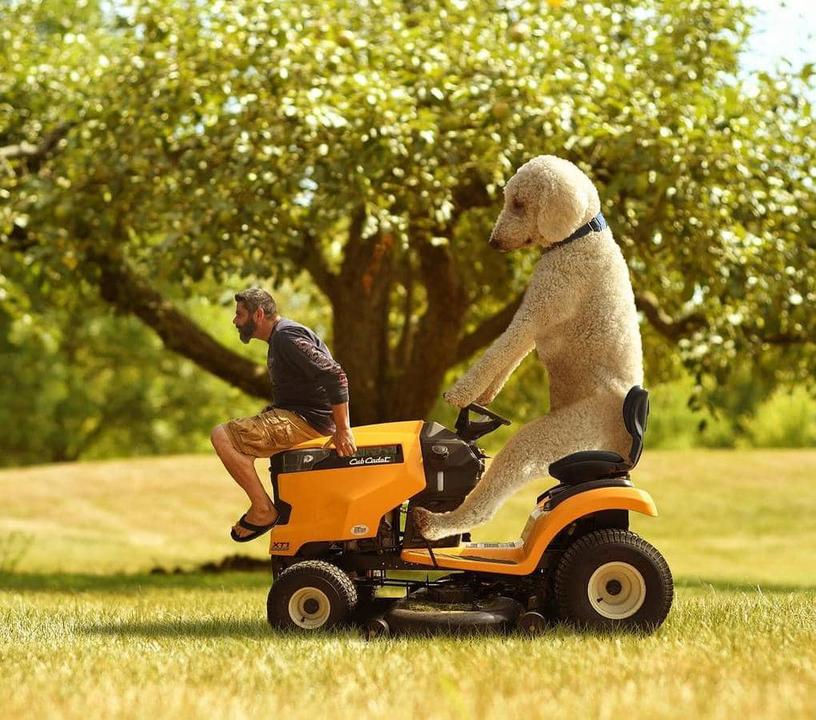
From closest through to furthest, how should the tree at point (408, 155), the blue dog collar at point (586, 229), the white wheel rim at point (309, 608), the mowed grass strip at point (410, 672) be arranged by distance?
the mowed grass strip at point (410, 672), the white wheel rim at point (309, 608), the blue dog collar at point (586, 229), the tree at point (408, 155)

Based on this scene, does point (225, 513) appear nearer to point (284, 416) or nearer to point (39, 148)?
point (39, 148)

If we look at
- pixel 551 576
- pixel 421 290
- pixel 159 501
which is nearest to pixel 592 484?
pixel 551 576

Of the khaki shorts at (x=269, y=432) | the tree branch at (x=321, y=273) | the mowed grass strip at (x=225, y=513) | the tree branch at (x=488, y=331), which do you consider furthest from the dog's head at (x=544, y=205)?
the mowed grass strip at (x=225, y=513)

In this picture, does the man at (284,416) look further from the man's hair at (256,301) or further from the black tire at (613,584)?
the black tire at (613,584)

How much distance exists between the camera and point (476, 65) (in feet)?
38.5

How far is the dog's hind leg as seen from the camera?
21.3 feet

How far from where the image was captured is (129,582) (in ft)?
46.1

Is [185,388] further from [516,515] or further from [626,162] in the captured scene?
[626,162]

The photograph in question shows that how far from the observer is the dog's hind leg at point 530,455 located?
21.3ft

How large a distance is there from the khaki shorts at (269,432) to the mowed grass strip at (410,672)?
939mm

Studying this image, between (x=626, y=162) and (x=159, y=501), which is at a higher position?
(x=626, y=162)

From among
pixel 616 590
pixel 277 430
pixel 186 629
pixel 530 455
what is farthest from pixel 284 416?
pixel 616 590

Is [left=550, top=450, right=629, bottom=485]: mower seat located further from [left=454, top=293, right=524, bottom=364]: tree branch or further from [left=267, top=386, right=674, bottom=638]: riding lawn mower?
[left=454, top=293, right=524, bottom=364]: tree branch

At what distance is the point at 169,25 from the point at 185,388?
28.3m
